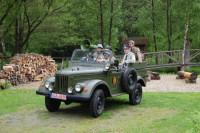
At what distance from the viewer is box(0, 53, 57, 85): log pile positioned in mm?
16422

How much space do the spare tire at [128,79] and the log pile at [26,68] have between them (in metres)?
7.27

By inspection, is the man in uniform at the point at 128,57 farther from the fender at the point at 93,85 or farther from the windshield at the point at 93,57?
the fender at the point at 93,85

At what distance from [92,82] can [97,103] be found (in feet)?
1.54

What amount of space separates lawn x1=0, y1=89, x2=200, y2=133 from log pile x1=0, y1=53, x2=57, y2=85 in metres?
4.64

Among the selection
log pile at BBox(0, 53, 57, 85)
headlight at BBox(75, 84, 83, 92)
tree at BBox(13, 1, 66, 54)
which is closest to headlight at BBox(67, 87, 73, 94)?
headlight at BBox(75, 84, 83, 92)

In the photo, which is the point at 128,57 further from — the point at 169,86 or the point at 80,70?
the point at 169,86

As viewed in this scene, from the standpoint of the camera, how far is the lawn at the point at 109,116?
25.4 ft

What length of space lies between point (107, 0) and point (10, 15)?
7402 mm

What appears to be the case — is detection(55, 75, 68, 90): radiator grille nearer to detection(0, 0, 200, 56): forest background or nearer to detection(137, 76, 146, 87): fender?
detection(137, 76, 146, 87): fender

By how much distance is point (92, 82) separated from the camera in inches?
350

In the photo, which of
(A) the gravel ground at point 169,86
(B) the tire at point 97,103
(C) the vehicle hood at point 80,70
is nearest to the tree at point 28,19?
(A) the gravel ground at point 169,86

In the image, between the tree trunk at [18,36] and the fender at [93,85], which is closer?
the fender at [93,85]

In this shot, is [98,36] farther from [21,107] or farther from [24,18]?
[21,107]

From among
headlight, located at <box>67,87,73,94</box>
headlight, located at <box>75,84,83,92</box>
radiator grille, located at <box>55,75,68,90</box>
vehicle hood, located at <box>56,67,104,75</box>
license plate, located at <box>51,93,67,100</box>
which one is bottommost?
license plate, located at <box>51,93,67,100</box>
